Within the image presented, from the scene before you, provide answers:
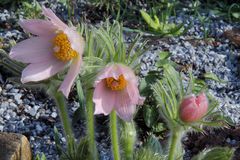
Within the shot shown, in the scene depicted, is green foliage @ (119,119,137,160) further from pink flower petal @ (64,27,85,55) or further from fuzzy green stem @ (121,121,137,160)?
pink flower petal @ (64,27,85,55)

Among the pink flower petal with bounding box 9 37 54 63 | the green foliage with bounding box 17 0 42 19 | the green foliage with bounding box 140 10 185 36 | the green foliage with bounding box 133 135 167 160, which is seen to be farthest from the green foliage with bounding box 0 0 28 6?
the pink flower petal with bounding box 9 37 54 63

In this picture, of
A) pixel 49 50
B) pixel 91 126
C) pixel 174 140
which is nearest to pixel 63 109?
pixel 91 126

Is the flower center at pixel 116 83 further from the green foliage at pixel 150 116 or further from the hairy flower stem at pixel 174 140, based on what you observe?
the green foliage at pixel 150 116

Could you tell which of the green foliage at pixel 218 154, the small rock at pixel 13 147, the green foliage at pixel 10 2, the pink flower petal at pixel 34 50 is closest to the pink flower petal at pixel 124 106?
the pink flower petal at pixel 34 50

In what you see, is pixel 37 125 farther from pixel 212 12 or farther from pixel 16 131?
pixel 212 12

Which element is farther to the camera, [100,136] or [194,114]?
[100,136]

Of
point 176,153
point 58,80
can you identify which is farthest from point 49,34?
point 176,153

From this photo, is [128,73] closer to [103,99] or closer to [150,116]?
[103,99]
